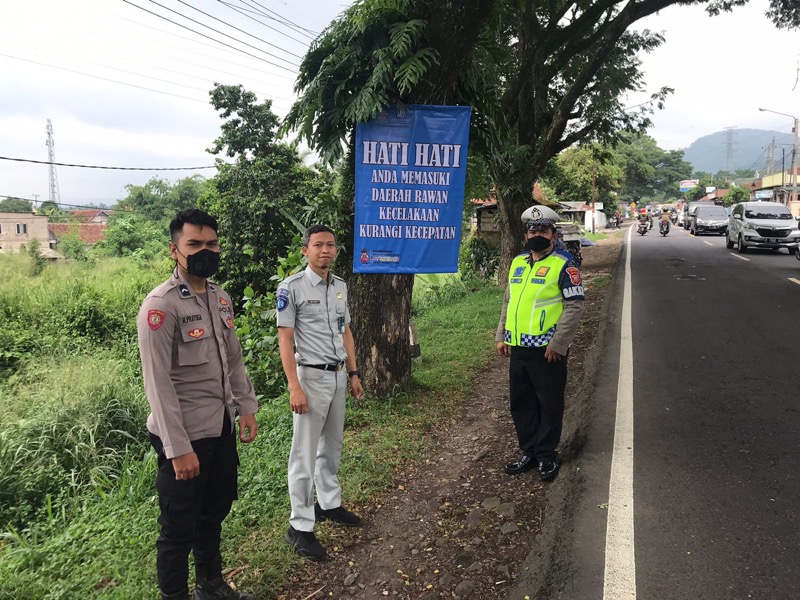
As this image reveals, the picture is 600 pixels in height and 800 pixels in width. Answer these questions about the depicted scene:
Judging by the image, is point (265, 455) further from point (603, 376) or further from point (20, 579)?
point (603, 376)

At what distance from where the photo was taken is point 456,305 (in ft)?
38.7

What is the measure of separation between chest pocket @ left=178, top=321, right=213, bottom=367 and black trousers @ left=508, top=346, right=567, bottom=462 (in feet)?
7.43

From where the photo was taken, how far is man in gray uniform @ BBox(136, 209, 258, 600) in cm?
235

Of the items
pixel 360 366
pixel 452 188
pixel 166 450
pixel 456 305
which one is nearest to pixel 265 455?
pixel 360 366

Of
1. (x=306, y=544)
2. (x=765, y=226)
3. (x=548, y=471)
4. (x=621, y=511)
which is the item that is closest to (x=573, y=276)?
(x=548, y=471)

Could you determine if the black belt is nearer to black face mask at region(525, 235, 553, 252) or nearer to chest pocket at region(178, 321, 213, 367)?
chest pocket at region(178, 321, 213, 367)

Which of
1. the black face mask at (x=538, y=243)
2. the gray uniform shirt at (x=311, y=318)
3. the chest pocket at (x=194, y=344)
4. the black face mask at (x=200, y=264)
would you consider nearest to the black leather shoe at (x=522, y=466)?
the black face mask at (x=538, y=243)

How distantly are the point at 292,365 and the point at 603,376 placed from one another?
4219 millimetres

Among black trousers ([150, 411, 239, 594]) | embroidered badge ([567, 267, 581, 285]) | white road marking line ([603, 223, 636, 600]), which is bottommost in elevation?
white road marking line ([603, 223, 636, 600])

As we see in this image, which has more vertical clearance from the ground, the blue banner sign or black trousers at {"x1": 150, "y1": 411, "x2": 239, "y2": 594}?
the blue banner sign

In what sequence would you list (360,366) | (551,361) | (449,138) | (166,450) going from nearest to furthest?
(166,450), (551,361), (449,138), (360,366)

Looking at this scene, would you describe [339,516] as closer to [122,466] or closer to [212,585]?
[212,585]

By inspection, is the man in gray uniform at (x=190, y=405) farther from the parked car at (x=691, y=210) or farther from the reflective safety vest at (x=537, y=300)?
the parked car at (x=691, y=210)

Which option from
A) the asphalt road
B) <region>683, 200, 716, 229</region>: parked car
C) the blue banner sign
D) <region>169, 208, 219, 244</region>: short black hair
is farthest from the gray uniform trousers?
<region>683, 200, 716, 229</region>: parked car
